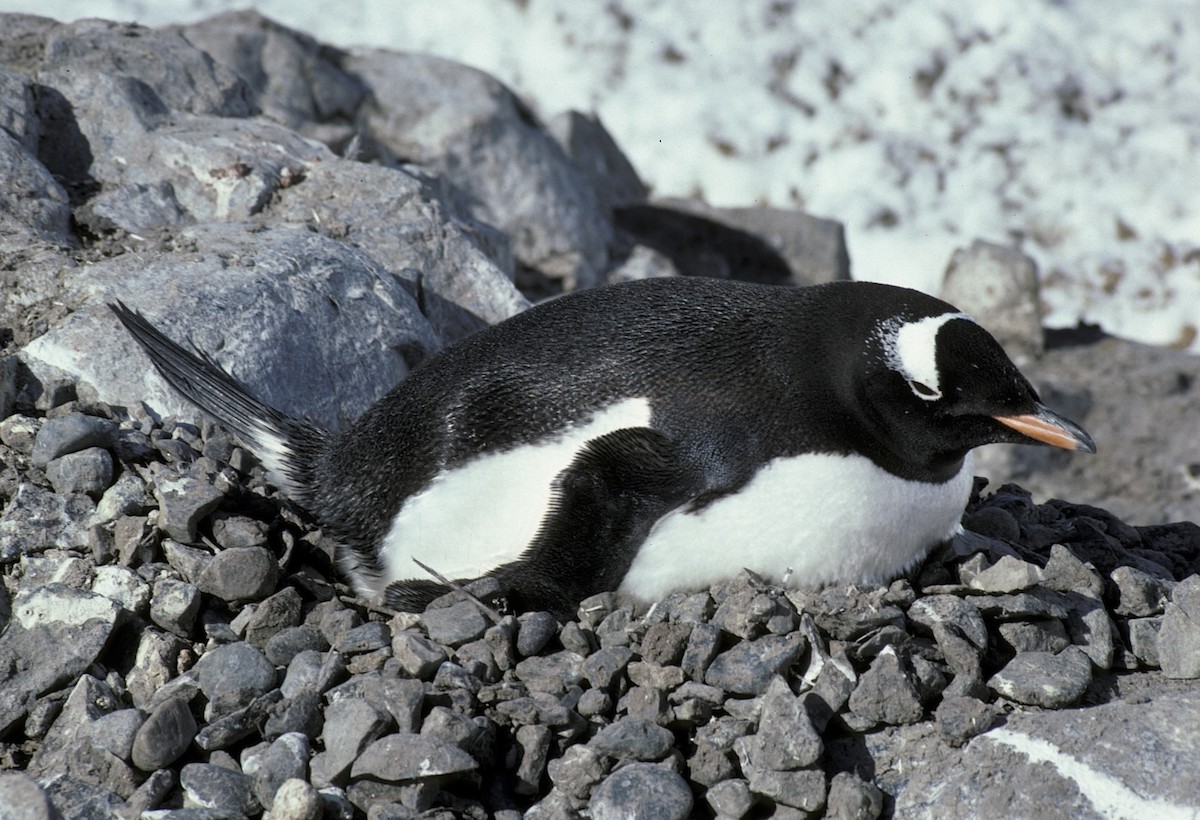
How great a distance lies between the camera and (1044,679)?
6.65 ft

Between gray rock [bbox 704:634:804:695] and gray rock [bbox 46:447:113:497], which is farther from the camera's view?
gray rock [bbox 46:447:113:497]

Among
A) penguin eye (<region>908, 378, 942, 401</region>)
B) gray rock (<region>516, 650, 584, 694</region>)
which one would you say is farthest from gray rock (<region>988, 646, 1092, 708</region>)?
gray rock (<region>516, 650, 584, 694</region>)

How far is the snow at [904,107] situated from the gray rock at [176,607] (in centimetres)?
491

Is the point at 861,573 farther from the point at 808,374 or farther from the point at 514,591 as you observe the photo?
the point at 514,591

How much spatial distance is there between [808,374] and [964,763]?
27.5 inches

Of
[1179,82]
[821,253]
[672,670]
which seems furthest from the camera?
[1179,82]

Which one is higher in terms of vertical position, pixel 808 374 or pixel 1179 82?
pixel 808 374

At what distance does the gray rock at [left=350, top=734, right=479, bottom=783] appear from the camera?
1835 millimetres

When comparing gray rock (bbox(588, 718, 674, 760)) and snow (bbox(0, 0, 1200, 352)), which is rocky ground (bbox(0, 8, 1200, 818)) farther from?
snow (bbox(0, 0, 1200, 352))

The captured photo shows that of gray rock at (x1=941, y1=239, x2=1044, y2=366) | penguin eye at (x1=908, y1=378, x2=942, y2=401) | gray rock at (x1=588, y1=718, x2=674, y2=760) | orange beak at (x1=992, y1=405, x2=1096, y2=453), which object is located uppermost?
penguin eye at (x1=908, y1=378, x2=942, y2=401)

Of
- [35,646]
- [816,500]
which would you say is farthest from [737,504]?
[35,646]

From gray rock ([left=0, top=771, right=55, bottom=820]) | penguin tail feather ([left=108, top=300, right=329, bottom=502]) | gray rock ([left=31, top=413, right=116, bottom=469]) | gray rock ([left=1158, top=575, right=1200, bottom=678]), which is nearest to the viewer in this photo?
gray rock ([left=0, top=771, right=55, bottom=820])

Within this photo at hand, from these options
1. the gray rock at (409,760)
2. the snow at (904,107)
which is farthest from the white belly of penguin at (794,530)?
the snow at (904,107)

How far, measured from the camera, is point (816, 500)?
2.18 meters
